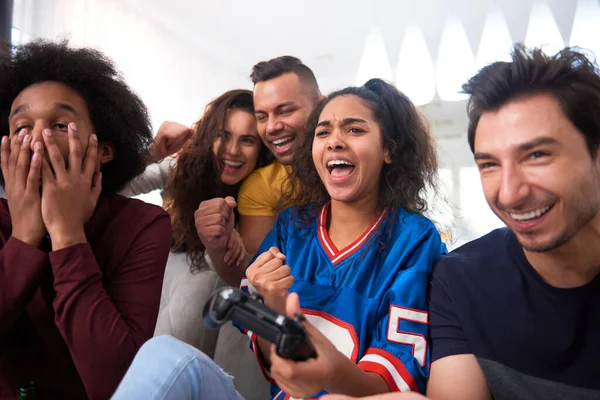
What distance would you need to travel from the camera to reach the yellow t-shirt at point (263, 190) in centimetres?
145

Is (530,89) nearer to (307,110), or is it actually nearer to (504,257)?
(504,257)

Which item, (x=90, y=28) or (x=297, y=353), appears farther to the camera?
(x=90, y=28)

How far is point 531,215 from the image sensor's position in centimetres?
73

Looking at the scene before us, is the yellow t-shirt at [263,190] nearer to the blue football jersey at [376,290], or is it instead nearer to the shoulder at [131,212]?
the blue football jersey at [376,290]

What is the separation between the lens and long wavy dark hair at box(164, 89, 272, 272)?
151cm

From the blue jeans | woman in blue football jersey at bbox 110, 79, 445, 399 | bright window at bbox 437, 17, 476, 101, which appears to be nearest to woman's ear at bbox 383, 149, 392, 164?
woman in blue football jersey at bbox 110, 79, 445, 399

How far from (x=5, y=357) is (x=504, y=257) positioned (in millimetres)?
976

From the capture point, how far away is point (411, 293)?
91cm

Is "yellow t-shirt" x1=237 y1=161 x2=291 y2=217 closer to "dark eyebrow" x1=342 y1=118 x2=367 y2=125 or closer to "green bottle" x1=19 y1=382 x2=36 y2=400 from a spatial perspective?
"dark eyebrow" x1=342 y1=118 x2=367 y2=125

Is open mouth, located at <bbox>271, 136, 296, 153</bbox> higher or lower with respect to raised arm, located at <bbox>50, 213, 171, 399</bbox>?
higher

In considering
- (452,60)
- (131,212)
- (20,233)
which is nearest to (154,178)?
(131,212)

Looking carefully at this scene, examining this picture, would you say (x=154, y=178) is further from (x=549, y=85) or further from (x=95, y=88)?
(x=549, y=85)

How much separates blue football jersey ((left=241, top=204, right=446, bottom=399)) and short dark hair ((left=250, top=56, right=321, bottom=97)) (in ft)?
2.15

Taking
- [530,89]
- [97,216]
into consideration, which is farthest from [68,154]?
[530,89]
